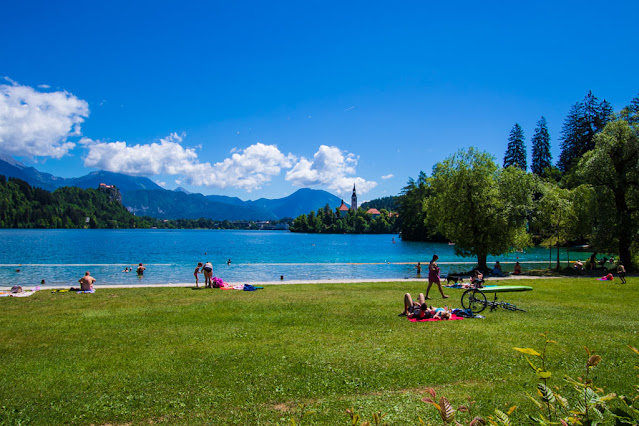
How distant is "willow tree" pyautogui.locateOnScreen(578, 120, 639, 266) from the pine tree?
63.6 metres

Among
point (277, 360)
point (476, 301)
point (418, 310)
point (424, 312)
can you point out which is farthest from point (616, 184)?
point (277, 360)

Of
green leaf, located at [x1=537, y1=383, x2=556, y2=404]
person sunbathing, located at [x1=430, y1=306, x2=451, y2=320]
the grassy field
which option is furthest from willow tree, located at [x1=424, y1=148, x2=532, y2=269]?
green leaf, located at [x1=537, y1=383, x2=556, y2=404]

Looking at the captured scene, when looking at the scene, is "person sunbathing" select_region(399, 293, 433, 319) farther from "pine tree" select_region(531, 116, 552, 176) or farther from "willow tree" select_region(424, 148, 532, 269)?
"pine tree" select_region(531, 116, 552, 176)

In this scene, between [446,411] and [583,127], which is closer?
[446,411]

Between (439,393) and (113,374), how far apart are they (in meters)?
6.58

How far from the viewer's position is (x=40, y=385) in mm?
7680

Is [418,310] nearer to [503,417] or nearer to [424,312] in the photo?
[424,312]

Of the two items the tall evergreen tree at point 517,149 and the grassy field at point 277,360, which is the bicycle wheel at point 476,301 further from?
the tall evergreen tree at point 517,149

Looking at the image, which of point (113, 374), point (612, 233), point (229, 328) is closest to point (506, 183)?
point (612, 233)

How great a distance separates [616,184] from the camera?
96.6 ft

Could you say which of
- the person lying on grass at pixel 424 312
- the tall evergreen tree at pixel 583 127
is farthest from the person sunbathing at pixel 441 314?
the tall evergreen tree at pixel 583 127

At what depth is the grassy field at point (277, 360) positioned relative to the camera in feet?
22.2

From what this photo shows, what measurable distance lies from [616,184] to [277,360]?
31.4m

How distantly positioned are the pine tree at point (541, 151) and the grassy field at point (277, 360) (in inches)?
3282
